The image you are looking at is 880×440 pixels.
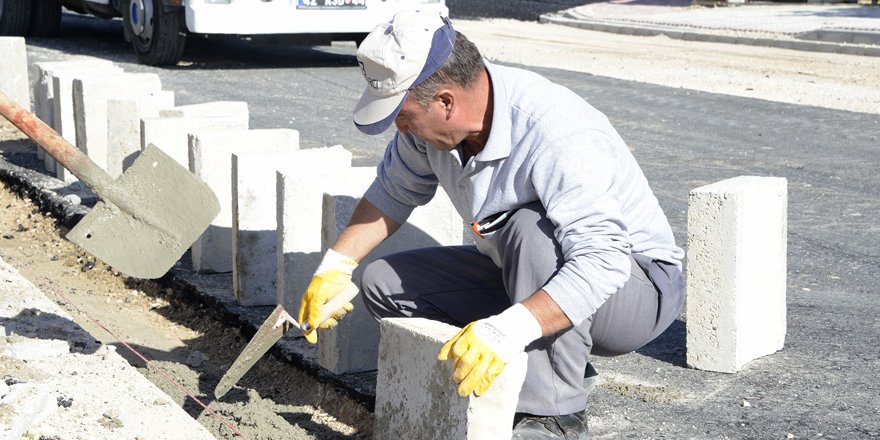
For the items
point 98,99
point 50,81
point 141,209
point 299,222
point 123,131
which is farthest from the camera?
point 50,81

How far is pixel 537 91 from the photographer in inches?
115

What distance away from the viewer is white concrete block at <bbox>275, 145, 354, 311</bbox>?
3840mm

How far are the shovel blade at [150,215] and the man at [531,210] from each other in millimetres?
946

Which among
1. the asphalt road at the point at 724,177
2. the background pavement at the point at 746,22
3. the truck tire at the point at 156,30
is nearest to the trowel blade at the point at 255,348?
the asphalt road at the point at 724,177

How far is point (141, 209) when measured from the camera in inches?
158

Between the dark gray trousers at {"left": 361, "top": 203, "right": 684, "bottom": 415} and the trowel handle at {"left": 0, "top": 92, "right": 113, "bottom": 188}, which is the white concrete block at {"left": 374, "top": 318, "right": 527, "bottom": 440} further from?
the trowel handle at {"left": 0, "top": 92, "right": 113, "bottom": 188}

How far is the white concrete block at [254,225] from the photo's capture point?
13.8 ft

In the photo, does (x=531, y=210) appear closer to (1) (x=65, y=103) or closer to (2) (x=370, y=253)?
(2) (x=370, y=253)

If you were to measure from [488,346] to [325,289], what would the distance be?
0.81 meters

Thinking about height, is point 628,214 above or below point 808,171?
above

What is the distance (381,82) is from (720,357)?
1578 millimetres

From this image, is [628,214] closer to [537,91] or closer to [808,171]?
[537,91]

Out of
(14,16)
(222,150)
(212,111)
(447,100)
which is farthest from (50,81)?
(14,16)

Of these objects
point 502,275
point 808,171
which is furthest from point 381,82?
point 808,171
